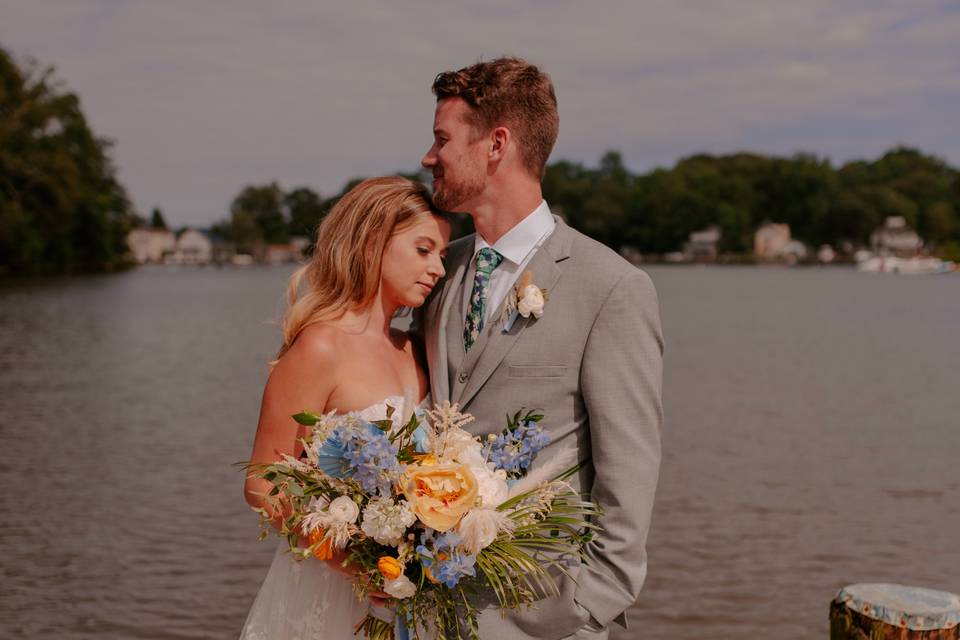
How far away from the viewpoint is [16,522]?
40.1ft

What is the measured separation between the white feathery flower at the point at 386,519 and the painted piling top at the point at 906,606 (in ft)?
8.70

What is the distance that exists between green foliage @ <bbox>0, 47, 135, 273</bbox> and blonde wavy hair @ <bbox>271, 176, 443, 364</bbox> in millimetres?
70838

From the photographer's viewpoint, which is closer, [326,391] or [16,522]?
[326,391]

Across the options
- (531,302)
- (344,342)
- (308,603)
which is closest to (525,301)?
(531,302)

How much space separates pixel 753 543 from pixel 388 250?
9101mm

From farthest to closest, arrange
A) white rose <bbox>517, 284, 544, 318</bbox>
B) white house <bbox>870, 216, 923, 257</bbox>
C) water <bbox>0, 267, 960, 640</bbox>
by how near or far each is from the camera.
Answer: white house <bbox>870, 216, 923, 257</bbox>, water <bbox>0, 267, 960, 640</bbox>, white rose <bbox>517, 284, 544, 318</bbox>

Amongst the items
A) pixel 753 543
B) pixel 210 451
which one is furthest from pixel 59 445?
pixel 753 543

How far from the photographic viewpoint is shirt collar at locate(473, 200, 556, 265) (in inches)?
147

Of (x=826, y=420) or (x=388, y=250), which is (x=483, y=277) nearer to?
(x=388, y=250)

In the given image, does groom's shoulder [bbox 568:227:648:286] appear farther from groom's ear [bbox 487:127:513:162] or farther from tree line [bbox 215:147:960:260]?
tree line [bbox 215:147:960:260]

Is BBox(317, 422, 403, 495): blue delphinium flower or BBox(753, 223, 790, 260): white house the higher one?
BBox(317, 422, 403, 495): blue delphinium flower

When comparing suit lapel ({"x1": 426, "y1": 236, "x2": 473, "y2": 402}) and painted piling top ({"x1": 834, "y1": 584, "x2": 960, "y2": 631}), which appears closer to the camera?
suit lapel ({"x1": 426, "y1": 236, "x2": 473, "y2": 402})

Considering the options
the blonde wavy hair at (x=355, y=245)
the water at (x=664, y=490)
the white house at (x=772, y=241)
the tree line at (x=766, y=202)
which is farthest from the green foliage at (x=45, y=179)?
the white house at (x=772, y=241)

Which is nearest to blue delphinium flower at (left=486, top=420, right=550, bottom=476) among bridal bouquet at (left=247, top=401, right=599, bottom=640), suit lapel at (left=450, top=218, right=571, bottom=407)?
bridal bouquet at (left=247, top=401, right=599, bottom=640)
